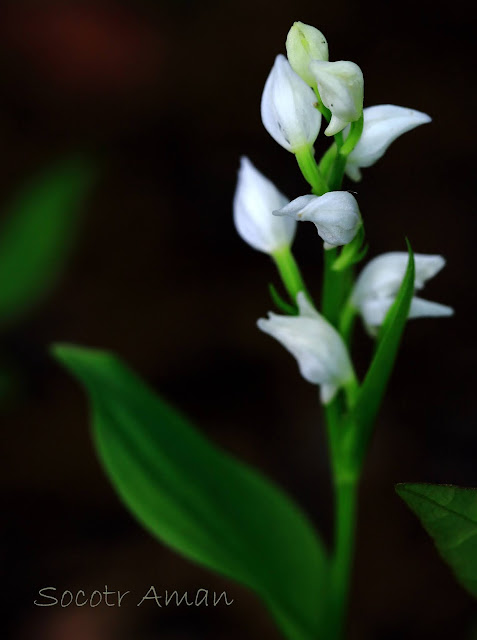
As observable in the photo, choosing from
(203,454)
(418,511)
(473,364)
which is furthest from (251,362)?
(418,511)

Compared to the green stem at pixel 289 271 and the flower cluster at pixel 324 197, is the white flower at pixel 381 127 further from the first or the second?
the green stem at pixel 289 271

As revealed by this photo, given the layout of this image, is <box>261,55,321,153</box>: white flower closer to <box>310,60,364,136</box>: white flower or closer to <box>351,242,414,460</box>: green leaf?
<box>310,60,364,136</box>: white flower

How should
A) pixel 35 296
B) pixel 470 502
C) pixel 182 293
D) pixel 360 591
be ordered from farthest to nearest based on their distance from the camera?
1. pixel 182 293
2. pixel 35 296
3. pixel 360 591
4. pixel 470 502

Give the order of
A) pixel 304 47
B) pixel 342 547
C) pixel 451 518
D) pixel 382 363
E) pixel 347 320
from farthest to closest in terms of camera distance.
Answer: pixel 342 547 → pixel 347 320 → pixel 382 363 → pixel 304 47 → pixel 451 518

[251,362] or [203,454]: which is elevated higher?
[203,454]

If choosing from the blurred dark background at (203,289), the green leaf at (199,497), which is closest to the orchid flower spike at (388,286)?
the green leaf at (199,497)

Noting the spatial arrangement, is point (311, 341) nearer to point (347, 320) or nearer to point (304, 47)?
point (347, 320)

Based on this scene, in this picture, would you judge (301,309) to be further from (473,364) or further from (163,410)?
(473,364)

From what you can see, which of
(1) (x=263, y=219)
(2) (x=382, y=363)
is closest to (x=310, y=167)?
(1) (x=263, y=219)
